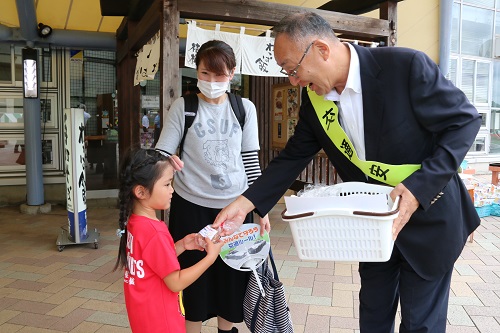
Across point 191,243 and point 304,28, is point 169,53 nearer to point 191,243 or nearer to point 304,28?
point 191,243

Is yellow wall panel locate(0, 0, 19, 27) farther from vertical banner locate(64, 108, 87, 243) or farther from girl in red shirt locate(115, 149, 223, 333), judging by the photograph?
girl in red shirt locate(115, 149, 223, 333)

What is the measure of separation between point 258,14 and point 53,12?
146 inches

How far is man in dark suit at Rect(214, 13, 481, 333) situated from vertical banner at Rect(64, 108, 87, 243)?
13.1ft

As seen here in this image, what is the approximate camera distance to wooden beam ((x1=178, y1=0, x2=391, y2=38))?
4203 millimetres

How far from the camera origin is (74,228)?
17.3 feet

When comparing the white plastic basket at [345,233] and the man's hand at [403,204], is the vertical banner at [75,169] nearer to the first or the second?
the white plastic basket at [345,233]

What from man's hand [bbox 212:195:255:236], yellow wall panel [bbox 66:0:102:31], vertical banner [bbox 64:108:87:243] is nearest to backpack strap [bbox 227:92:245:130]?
man's hand [bbox 212:195:255:236]

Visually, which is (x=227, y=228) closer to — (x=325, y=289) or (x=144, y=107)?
(x=325, y=289)

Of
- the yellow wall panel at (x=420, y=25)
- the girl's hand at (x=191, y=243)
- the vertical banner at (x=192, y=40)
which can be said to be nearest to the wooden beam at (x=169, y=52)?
the vertical banner at (x=192, y=40)

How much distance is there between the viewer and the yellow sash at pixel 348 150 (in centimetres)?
168

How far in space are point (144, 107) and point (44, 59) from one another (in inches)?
73.5

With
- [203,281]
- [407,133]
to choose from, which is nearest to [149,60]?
[203,281]

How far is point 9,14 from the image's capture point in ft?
21.1

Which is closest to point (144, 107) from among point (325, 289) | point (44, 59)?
point (44, 59)
